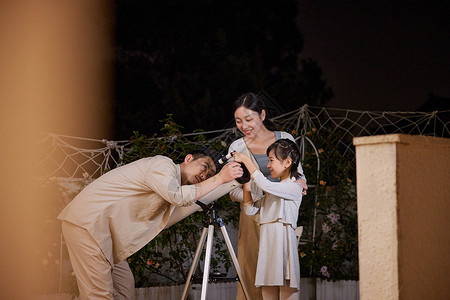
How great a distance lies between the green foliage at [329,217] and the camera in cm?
505

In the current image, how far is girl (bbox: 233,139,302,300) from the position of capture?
337 cm

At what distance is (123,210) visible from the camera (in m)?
3.26

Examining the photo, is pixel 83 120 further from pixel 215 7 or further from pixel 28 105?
pixel 28 105

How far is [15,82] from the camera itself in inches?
131

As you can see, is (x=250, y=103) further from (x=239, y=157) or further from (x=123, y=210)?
(x=123, y=210)

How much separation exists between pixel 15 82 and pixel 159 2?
8.62m

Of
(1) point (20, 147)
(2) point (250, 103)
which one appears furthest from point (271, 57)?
(1) point (20, 147)

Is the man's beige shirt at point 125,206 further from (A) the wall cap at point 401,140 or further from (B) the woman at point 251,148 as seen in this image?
(A) the wall cap at point 401,140

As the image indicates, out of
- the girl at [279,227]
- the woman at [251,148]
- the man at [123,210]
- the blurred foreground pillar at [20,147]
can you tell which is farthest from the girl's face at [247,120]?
the blurred foreground pillar at [20,147]

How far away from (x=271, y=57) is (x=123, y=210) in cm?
875

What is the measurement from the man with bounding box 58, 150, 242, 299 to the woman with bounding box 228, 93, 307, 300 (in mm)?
484

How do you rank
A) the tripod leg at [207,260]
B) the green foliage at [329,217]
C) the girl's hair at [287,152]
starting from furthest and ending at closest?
the green foliage at [329,217] < the girl's hair at [287,152] < the tripod leg at [207,260]

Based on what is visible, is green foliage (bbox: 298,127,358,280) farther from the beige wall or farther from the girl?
the beige wall

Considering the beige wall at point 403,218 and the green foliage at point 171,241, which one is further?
the green foliage at point 171,241
